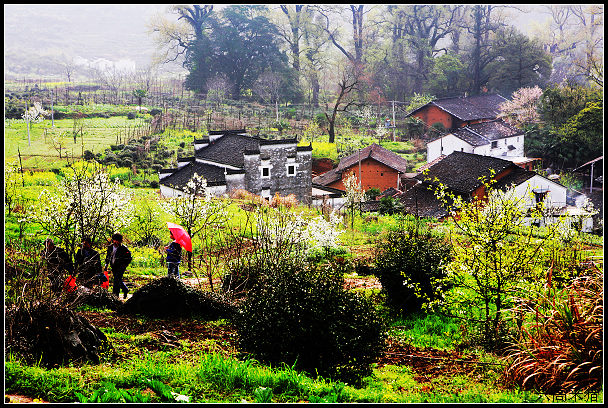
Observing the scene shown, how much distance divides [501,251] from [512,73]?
46.8 metres

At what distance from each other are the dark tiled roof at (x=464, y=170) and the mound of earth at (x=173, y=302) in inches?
769

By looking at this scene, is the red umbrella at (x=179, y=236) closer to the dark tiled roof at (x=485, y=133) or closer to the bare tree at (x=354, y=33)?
the dark tiled roof at (x=485, y=133)

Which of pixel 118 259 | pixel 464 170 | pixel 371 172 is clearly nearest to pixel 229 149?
pixel 371 172

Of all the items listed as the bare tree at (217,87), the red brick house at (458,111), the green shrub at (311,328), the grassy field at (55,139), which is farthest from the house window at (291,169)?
the green shrub at (311,328)

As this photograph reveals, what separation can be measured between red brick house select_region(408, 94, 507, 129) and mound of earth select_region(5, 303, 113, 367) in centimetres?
4233

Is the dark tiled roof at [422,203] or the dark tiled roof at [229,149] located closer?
the dark tiled roof at [422,203]

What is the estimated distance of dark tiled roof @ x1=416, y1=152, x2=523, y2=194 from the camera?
87.7 feet

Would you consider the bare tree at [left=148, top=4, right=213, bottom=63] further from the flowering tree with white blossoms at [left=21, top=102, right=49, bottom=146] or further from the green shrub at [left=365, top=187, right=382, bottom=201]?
the green shrub at [left=365, top=187, right=382, bottom=201]

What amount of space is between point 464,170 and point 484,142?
10393 mm

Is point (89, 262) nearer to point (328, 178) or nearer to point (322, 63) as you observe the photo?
point (328, 178)

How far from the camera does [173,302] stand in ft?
24.5

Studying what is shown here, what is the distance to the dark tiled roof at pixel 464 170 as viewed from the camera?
2672 cm

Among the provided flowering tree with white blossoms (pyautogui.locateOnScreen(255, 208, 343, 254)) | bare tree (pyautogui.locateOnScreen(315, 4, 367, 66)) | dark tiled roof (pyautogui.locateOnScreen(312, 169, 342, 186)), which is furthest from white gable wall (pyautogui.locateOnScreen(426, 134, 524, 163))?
flowering tree with white blossoms (pyautogui.locateOnScreen(255, 208, 343, 254))

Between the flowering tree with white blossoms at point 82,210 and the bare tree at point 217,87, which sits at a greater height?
the bare tree at point 217,87
